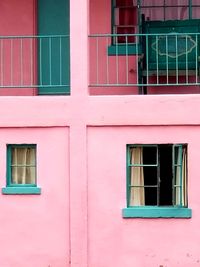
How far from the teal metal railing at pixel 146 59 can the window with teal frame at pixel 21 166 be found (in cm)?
198

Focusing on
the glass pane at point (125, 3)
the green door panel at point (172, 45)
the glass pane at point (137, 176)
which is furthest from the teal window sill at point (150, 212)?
the glass pane at point (125, 3)

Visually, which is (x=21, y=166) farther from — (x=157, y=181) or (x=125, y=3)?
(x=125, y=3)

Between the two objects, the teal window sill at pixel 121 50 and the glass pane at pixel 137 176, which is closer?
the glass pane at pixel 137 176

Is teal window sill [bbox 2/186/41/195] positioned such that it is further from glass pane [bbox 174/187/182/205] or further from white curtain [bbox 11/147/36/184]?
glass pane [bbox 174/187/182/205]

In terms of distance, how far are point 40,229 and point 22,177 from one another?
0.97 m

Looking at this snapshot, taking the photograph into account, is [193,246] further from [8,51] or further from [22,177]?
[8,51]

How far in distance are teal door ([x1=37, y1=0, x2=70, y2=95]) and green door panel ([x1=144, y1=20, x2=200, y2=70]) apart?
1.84 m

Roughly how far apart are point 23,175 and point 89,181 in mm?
1197

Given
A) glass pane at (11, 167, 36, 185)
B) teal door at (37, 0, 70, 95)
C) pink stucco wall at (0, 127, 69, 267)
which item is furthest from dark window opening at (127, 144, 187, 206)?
teal door at (37, 0, 70, 95)

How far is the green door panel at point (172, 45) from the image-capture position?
12906mm

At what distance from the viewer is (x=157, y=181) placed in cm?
1177

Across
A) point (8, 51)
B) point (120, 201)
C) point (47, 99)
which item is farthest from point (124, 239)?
point (8, 51)

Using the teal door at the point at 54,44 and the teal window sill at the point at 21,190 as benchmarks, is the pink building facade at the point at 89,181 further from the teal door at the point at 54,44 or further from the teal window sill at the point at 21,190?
the teal door at the point at 54,44

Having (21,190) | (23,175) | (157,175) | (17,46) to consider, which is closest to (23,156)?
(23,175)
